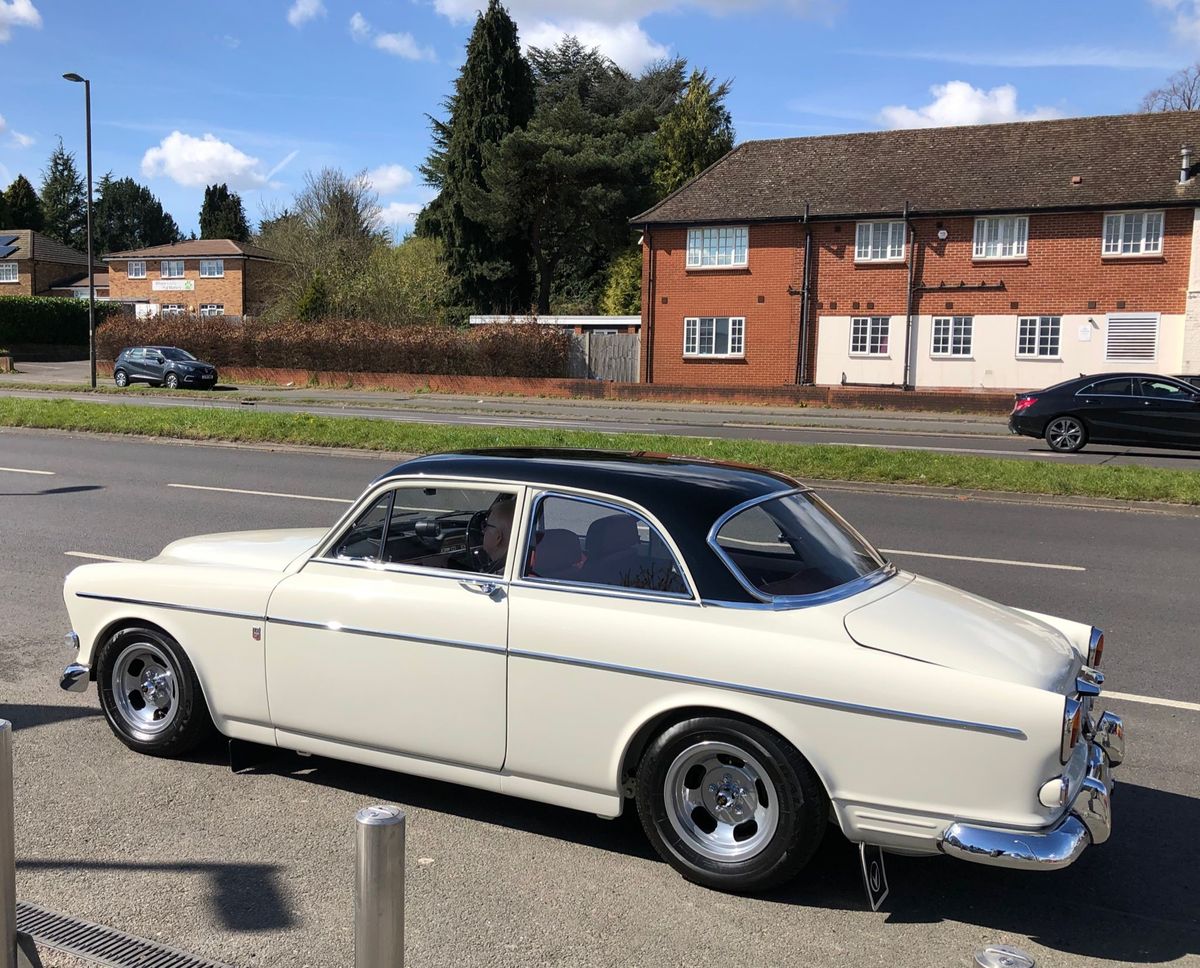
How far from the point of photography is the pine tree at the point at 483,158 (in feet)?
169

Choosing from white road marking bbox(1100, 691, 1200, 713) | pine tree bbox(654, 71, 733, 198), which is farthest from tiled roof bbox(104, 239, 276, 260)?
white road marking bbox(1100, 691, 1200, 713)

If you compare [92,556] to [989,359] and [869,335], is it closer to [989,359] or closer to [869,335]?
[869,335]

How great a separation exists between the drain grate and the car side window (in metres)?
1.73

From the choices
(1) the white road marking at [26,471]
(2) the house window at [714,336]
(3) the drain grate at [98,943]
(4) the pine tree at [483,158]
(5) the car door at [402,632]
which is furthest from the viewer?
(4) the pine tree at [483,158]

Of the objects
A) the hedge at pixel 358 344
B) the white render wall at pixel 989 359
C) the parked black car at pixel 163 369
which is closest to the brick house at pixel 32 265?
the hedge at pixel 358 344

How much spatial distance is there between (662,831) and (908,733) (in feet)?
3.13

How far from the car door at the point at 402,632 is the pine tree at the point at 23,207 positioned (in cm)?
11376

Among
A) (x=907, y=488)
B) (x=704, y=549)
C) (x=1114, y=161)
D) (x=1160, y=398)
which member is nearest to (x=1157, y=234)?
(x=1114, y=161)

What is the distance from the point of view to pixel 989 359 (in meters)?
34.2

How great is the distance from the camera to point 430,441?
57.1 feet

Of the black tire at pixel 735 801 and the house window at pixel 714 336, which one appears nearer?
the black tire at pixel 735 801

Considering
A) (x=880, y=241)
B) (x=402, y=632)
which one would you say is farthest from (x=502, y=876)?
(x=880, y=241)

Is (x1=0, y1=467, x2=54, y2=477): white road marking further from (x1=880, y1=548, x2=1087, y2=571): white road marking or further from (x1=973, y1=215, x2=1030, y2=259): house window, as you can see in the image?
(x1=973, y1=215, x2=1030, y2=259): house window

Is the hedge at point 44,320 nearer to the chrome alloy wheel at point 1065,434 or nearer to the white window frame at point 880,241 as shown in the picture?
the white window frame at point 880,241
